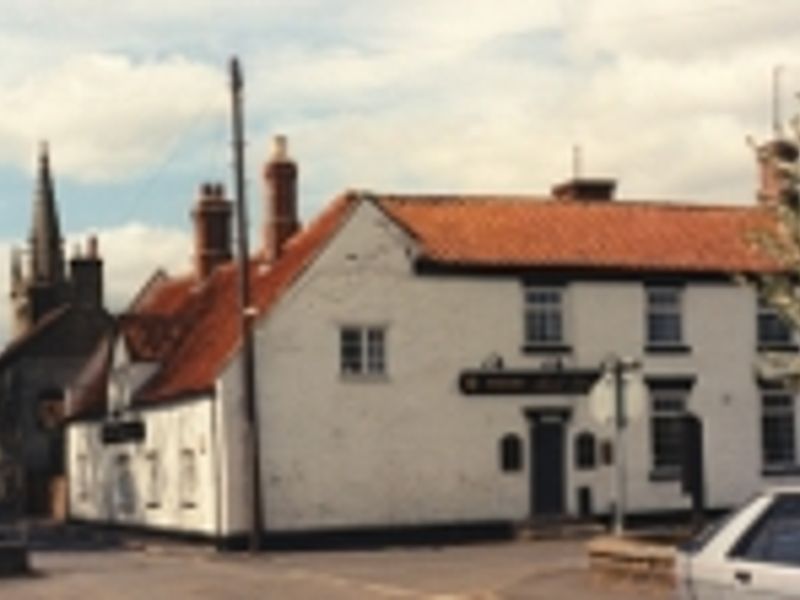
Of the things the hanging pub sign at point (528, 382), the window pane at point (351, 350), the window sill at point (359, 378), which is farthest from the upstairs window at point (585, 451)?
the window pane at point (351, 350)

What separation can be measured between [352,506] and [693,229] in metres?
12.0

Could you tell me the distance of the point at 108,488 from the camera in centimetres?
4531

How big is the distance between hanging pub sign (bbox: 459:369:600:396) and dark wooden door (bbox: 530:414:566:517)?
0.63 meters

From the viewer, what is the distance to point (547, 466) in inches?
1454

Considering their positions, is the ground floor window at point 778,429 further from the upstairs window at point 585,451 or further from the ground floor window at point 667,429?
the upstairs window at point 585,451

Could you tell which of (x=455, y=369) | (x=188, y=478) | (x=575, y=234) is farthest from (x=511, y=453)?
(x=188, y=478)

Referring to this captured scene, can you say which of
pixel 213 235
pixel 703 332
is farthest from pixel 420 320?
pixel 213 235

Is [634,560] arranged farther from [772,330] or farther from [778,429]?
[772,330]

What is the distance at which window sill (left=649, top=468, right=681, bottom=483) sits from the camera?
37.9 metres

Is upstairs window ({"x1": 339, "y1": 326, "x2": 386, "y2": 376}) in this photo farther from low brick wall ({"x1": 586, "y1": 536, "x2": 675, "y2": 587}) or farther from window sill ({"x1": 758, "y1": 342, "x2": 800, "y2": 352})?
low brick wall ({"x1": 586, "y1": 536, "x2": 675, "y2": 587})

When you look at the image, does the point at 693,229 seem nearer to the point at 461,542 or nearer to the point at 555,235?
the point at 555,235

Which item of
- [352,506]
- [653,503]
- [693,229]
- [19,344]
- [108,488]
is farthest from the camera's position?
[19,344]

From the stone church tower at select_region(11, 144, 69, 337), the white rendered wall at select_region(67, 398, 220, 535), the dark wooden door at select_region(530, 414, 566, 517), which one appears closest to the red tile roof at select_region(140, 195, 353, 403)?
the white rendered wall at select_region(67, 398, 220, 535)

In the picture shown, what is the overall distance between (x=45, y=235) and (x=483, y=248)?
46497 mm
